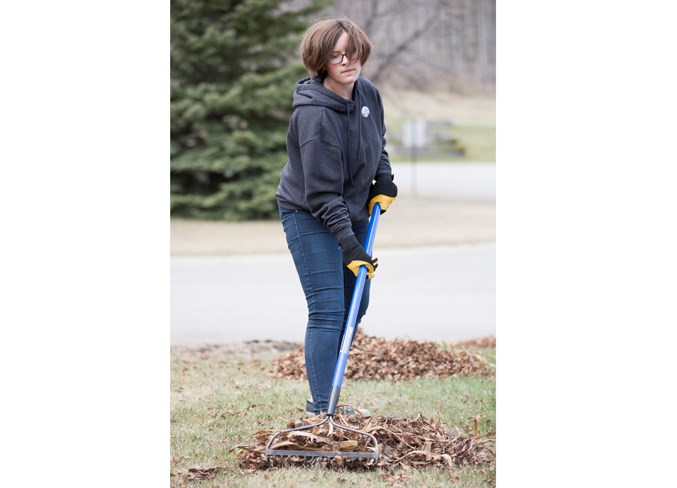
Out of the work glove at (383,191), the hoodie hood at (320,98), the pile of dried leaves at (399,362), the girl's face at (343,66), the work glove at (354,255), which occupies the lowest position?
the pile of dried leaves at (399,362)

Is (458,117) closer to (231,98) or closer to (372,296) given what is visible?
(231,98)

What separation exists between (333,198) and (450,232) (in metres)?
10.9

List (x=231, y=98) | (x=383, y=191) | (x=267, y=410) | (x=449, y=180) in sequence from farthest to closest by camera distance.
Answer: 1. (x=449, y=180)
2. (x=231, y=98)
3. (x=267, y=410)
4. (x=383, y=191)

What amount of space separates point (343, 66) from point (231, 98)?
1118 cm

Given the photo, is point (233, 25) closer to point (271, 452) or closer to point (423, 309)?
point (423, 309)

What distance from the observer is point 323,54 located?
11.5 ft

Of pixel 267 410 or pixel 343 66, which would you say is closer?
pixel 343 66

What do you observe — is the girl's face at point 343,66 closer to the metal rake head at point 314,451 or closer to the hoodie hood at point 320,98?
the hoodie hood at point 320,98

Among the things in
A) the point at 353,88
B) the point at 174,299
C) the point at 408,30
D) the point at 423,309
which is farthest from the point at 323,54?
the point at 408,30

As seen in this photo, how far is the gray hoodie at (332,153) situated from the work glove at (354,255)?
0.03 metres

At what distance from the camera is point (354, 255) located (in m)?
3.50

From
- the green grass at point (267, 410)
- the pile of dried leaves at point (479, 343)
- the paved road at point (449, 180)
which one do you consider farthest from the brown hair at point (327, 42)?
the paved road at point (449, 180)

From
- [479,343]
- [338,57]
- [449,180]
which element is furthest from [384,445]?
[449,180]

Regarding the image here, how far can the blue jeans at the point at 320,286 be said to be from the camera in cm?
364
